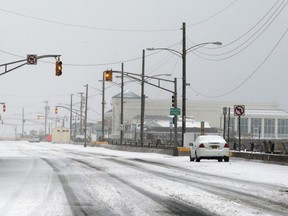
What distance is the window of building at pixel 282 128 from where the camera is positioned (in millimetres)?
181925

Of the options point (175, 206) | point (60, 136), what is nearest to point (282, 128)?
point (60, 136)

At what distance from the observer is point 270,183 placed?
782 inches

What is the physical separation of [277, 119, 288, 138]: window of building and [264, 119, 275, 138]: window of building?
6.83 feet

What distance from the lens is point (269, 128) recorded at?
7111 inches

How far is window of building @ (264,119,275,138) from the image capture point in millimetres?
180000

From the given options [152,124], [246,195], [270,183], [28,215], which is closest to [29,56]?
[270,183]

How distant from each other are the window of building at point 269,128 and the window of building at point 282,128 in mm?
2081

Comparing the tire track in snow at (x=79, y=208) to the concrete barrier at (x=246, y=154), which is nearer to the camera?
the tire track in snow at (x=79, y=208)

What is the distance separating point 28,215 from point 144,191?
571 cm

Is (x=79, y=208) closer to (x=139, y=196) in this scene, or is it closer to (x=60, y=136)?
(x=139, y=196)

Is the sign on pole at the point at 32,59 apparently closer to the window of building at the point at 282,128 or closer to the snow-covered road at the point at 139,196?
the snow-covered road at the point at 139,196

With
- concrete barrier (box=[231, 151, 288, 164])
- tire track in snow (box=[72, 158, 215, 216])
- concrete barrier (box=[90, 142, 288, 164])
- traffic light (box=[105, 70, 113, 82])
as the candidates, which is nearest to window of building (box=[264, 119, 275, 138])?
concrete barrier (box=[90, 142, 288, 164])

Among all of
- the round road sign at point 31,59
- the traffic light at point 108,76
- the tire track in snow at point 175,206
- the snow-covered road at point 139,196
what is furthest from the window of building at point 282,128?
the tire track in snow at point 175,206

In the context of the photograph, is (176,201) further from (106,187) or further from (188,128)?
(188,128)
